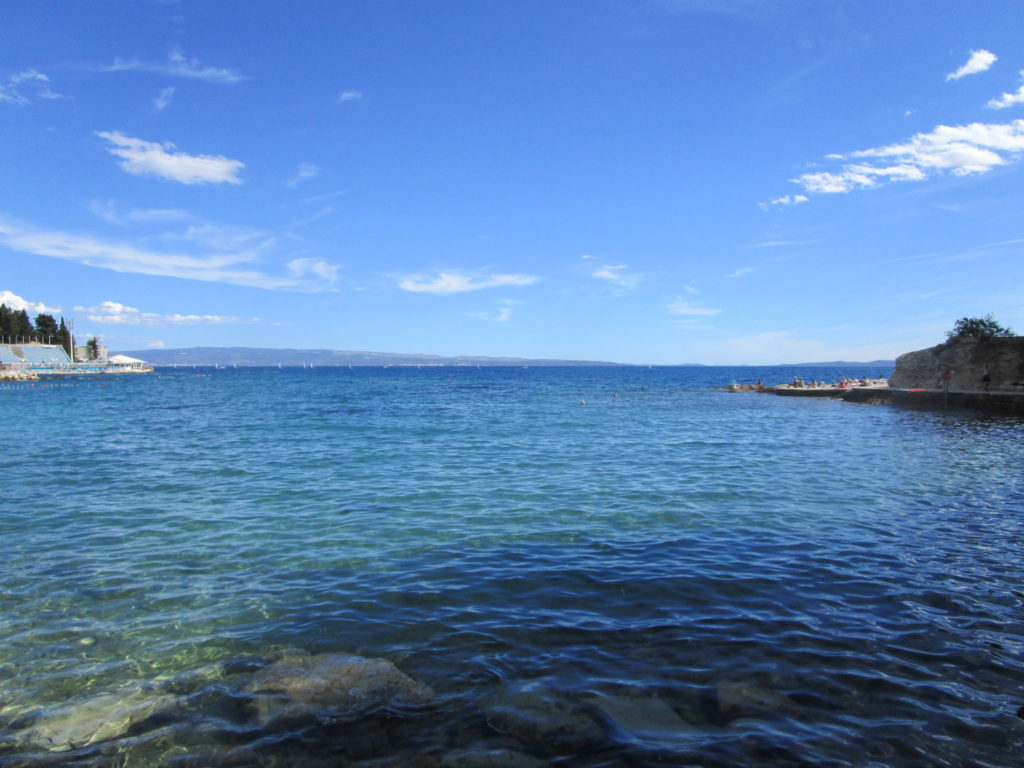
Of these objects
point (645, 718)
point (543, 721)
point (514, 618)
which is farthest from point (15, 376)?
point (645, 718)

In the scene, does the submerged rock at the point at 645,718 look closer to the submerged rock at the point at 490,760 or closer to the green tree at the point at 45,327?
the submerged rock at the point at 490,760

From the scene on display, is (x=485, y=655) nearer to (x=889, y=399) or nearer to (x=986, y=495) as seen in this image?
(x=986, y=495)


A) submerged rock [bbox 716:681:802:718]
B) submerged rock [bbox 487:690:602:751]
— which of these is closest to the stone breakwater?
submerged rock [bbox 487:690:602:751]

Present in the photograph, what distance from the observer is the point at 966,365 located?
41.1 m

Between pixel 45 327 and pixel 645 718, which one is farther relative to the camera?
pixel 45 327

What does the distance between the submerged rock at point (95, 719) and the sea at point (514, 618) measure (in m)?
0.03

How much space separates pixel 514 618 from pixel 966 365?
154 feet

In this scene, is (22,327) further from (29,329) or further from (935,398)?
(935,398)

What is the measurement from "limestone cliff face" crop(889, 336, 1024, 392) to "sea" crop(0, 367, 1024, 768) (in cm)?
2713

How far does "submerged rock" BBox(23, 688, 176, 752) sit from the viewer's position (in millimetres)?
4762

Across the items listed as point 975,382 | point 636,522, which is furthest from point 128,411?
point 975,382

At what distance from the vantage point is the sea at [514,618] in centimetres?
470

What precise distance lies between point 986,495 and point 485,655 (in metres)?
13.3

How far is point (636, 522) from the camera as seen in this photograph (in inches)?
445
